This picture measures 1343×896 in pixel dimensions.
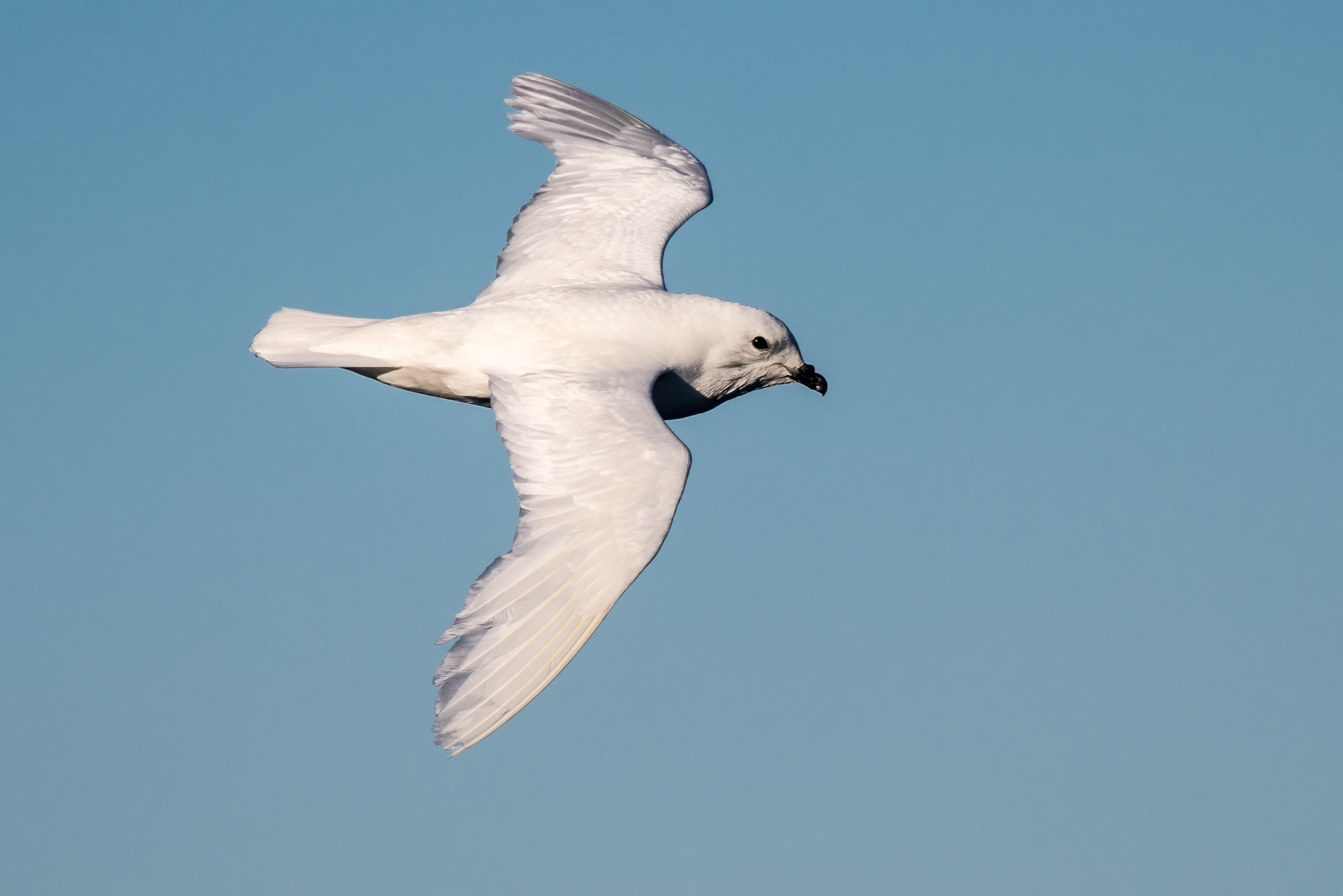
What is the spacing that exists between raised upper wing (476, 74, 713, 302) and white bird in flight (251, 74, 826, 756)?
0.06 ft

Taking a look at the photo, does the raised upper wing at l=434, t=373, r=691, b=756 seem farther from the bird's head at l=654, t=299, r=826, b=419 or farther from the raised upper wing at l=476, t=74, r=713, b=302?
the raised upper wing at l=476, t=74, r=713, b=302

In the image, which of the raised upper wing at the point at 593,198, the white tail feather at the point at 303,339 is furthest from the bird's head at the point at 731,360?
the white tail feather at the point at 303,339

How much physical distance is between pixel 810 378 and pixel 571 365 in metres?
2.81

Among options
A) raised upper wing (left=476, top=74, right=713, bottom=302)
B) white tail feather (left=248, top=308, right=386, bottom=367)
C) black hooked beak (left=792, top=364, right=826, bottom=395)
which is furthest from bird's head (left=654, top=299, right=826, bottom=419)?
white tail feather (left=248, top=308, right=386, bottom=367)

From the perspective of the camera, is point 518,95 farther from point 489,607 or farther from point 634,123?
point 489,607

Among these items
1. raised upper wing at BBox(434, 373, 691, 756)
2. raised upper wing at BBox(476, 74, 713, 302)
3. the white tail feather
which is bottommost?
raised upper wing at BBox(434, 373, 691, 756)

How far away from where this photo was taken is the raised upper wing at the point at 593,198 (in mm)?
12125

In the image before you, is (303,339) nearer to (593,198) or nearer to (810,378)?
(593,198)

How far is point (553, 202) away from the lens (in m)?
13.0

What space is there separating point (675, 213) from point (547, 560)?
5.48 metres

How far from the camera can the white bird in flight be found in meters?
7.98

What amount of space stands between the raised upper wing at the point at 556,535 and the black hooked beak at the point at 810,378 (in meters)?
2.47

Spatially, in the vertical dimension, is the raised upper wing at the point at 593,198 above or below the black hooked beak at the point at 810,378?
above

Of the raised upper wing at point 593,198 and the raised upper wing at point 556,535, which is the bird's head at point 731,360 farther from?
the raised upper wing at point 556,535
